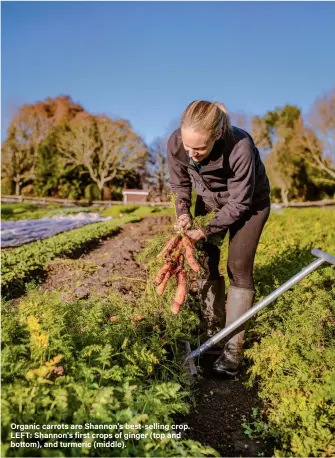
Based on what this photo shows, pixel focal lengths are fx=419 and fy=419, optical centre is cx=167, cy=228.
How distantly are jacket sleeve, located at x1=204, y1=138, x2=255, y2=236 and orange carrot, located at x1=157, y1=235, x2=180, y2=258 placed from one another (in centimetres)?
20

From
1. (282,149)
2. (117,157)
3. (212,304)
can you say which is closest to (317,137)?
(282,149)

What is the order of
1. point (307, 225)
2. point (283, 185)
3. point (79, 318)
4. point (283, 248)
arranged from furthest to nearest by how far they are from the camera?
point (283, 185)
point (307, 225)
point (283, 248)
point (79, 318)

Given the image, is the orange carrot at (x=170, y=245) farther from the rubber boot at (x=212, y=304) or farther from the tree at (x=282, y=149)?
the tree at (x=282, y=149)

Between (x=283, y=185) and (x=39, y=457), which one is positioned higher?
(x=283, y=185)

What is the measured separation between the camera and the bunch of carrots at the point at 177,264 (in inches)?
107

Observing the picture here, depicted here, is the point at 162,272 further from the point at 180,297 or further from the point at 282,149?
the point at 282,149

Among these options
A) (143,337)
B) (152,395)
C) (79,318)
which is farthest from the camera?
(143,337)

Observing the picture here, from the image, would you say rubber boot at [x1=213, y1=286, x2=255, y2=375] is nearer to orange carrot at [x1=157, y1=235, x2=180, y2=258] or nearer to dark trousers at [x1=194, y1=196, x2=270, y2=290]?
dark trousers at [x1=194, y1=196, x2=270, y2=290]

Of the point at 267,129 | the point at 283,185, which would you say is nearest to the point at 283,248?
the point at 283,185

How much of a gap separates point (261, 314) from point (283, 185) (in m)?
26.5

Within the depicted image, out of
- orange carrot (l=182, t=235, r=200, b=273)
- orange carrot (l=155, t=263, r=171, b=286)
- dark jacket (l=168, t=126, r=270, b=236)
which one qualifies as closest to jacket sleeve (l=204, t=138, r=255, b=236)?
dark jacket (l=168, t=126, r=270, b=236)

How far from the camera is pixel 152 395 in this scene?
1989 millimetres

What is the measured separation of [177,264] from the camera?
2.84m

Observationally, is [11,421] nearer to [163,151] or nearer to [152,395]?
[152,395]
